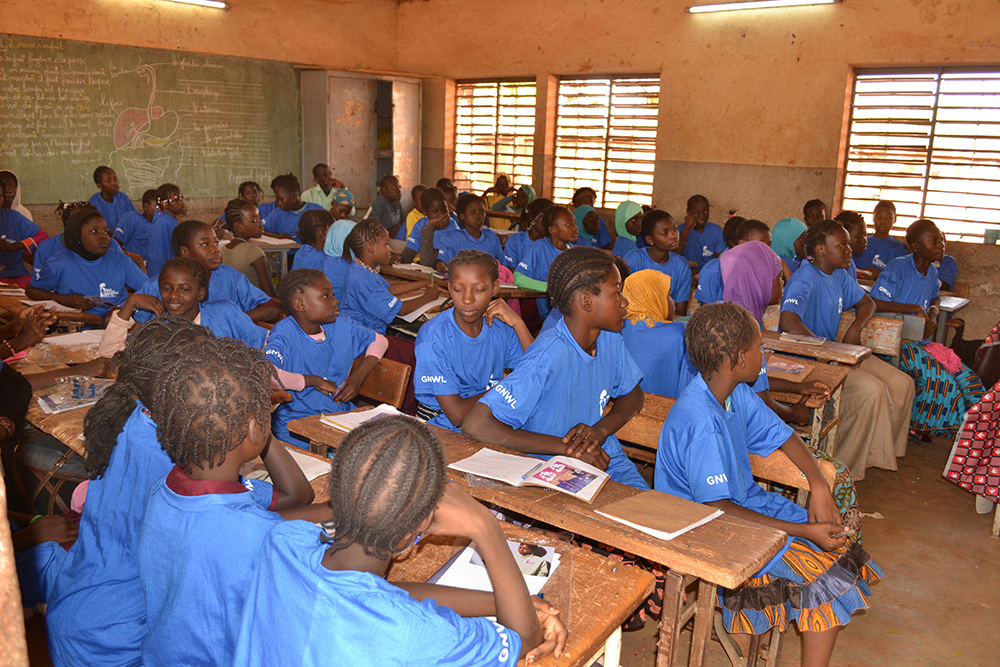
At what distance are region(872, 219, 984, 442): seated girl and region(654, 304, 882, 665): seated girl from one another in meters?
2.63

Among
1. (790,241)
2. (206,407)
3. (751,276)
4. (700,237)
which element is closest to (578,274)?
(206,407)

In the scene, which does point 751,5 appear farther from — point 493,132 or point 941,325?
point 941,325

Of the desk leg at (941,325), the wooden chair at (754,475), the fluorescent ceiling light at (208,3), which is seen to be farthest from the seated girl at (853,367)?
the fluorescent ceiling light at (208,3)

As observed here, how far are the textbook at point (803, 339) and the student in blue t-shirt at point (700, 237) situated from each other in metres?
3.04

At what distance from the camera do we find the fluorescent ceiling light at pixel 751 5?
7086 mm

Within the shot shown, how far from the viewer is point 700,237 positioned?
23.2 ft

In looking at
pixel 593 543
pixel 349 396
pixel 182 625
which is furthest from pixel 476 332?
pixel 182 625

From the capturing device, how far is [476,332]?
2918mm

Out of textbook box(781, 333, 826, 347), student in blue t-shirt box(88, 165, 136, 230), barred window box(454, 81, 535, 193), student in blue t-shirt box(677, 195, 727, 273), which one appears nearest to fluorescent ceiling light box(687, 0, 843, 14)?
student in blue t-shirt box(677, 195, 727, 273)

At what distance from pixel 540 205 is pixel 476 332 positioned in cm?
419

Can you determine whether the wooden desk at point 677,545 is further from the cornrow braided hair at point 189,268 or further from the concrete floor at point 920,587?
the cornrow braided hair at point 189,268

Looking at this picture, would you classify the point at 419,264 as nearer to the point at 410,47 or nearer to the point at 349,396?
the point at 349,396

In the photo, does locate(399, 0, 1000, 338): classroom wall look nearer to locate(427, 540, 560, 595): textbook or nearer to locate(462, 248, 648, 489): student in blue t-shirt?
locate(462, 248, 648, 489): student in blue t-shirt

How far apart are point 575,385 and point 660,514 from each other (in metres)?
0.71
